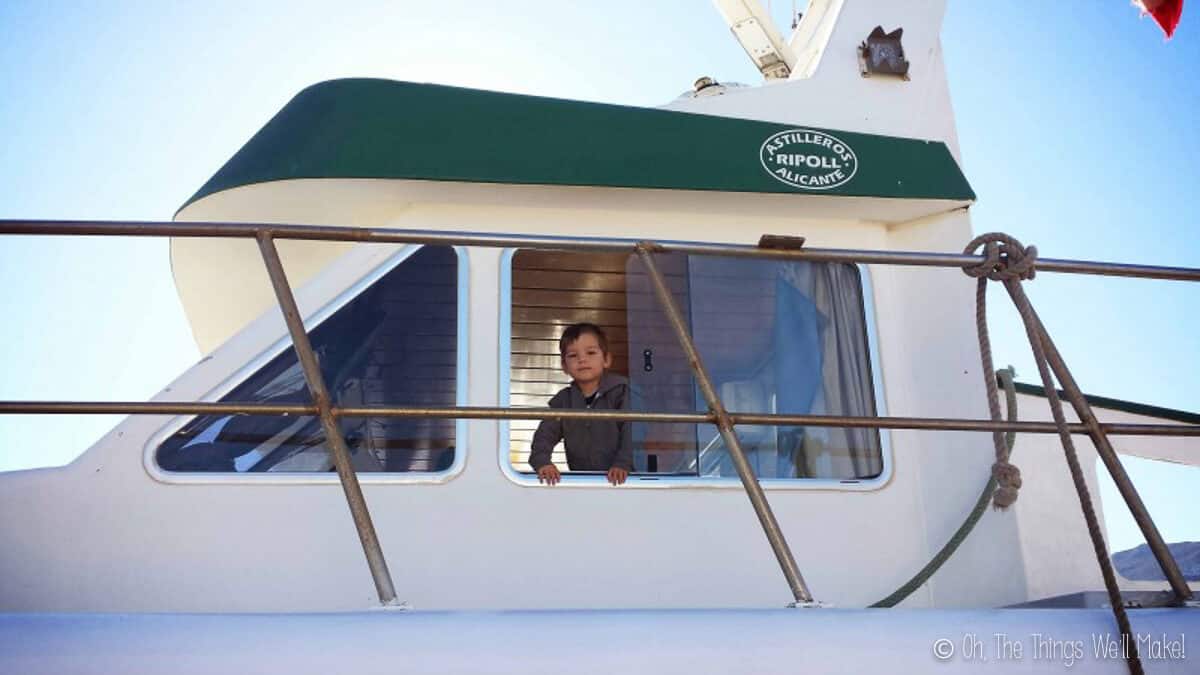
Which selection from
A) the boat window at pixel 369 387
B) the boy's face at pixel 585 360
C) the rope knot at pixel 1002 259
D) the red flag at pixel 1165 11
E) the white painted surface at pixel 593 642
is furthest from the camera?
the red flag at pixel 1165 11

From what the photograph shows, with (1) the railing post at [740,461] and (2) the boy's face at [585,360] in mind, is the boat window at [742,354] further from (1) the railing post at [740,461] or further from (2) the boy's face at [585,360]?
(1) the railing post at [740,461]

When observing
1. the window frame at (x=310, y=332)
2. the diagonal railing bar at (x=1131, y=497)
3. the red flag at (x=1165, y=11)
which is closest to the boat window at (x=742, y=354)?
the window frame at (x=310, y=332)

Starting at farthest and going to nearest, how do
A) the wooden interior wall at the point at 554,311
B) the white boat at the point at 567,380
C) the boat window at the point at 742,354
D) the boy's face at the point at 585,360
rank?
the wooden interior wall at the point at 554,311 → the boy's face at the point at 585,360 → the boat window at the point at 742,354 → the white boat at the point at 567,380

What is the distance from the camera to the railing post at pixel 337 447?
2.31 metres

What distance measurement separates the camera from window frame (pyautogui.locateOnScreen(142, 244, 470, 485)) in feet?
11.1

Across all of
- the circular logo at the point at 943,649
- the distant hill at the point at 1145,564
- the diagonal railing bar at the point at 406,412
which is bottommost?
the distant hill at the point at 1145,564

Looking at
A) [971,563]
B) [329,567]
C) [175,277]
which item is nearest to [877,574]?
[971,563]

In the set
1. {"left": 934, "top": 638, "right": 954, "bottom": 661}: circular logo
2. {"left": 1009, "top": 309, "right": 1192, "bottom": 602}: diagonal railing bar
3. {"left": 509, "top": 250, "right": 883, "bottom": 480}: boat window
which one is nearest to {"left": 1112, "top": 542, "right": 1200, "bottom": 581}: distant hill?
{"left": 509, "top": 250, "right": 883, "bottom": 480}: boat window

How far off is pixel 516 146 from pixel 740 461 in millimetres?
1643

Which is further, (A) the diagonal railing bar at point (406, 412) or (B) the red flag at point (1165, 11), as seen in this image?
(B) the red flag at point (1165, 11)

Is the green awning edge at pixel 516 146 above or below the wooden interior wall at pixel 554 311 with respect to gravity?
above

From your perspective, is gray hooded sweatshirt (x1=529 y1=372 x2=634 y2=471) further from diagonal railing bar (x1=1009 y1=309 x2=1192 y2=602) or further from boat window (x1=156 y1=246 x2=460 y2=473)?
diagonal railing bar (x1=1009 y1=309 x2=1192 y2=602)

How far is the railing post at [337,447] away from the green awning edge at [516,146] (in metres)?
1.19

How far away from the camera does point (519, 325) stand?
469 centimetres
